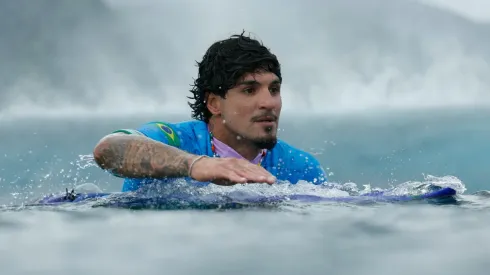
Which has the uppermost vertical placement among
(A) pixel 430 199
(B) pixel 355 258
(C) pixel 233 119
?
(C) pixel 233 119

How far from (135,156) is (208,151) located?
4.38 ft

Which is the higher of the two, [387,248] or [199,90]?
[199,90]

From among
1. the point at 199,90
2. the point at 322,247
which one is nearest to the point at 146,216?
the point at 322,247

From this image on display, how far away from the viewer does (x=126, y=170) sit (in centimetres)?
588

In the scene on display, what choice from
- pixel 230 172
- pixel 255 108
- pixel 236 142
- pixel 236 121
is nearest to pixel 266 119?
pixel 255 108

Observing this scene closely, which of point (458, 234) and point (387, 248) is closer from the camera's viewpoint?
point (387, 248)

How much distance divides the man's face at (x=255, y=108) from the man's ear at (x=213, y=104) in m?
0.15

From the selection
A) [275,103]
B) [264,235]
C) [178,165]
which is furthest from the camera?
[275,103]

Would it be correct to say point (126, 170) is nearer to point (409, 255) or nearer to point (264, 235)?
point (264, 235)

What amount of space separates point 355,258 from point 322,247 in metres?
0.28

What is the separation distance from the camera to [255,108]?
6.83 m

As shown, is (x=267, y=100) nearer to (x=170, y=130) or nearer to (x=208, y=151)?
(x=208, y=151)

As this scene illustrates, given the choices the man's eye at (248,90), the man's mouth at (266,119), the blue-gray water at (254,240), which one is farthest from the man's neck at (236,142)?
the blue-gray water at (254,240)

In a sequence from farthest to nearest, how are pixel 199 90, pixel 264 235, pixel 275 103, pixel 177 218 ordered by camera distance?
pixel 199 90 < pixel 275 103 < pixel 177 218 < pixel 264 235
